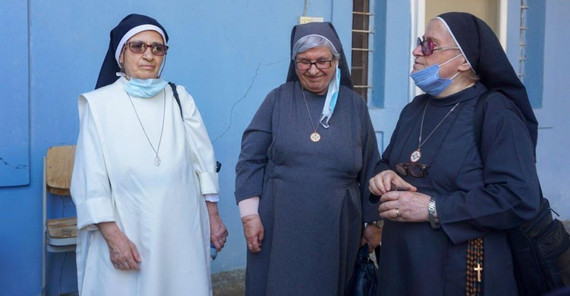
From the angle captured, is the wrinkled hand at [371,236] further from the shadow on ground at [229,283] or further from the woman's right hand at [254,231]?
the shadow on ground at [229,283]

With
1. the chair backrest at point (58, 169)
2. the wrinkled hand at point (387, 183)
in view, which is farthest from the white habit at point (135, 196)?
the chair backrest at point (58, 169)

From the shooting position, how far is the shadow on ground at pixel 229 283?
4922 mm

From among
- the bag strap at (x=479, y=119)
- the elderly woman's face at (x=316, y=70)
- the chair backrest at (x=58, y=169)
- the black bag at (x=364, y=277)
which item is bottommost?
the black bag at (x=364, y=277)

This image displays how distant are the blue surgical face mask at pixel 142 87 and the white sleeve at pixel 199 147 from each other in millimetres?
201

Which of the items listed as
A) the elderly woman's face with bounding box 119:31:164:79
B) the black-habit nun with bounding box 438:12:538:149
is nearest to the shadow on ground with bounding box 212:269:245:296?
the elderly woman's face with bounding box 119:31:164:79

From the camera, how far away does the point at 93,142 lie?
118 inches

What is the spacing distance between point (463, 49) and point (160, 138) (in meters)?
1.47

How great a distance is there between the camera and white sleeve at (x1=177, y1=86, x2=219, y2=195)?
10.9 feet

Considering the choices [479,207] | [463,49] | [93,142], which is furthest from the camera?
[93,142]

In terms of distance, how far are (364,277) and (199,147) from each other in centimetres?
107

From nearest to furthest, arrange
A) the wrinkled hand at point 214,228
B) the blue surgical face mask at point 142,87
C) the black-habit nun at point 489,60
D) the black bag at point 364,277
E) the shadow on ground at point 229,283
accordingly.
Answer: the black-habit nun at point 489,60 → the blue surgical face mask at point 142,87 → the black bag at point 364,277 → the wrinkled hand at point 214,228 → the shadow on ground at point 229,283

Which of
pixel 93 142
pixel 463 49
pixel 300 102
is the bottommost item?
pixel 93 142

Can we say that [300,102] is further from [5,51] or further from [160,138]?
[5,51]

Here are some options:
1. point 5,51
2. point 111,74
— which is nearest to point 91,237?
point 111,74
